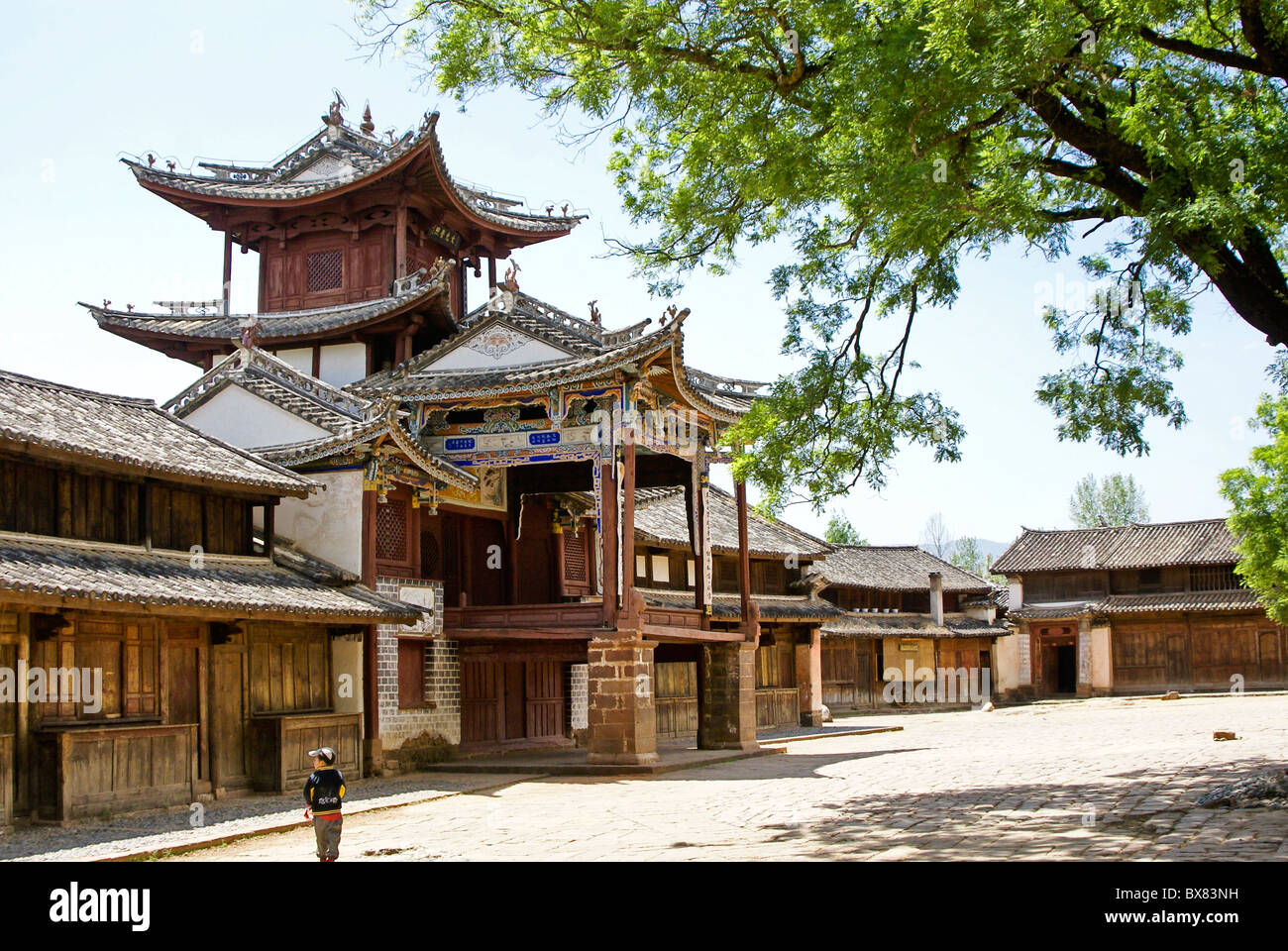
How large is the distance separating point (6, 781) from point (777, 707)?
2197 cm

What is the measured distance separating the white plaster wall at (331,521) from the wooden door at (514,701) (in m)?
5.23

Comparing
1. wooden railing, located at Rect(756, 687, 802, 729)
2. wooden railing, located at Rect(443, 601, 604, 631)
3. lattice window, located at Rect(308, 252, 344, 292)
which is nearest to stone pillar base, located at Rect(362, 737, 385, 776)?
wooden railing, located at Rect(443, 601, 604, 631)

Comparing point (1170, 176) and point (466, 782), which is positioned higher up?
point (1170, 176)

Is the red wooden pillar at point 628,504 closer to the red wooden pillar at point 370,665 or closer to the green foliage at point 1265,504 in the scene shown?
the red wooden pillar at point 370,665

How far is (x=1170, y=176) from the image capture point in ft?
37.1

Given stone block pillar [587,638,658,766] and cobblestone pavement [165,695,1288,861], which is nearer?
cobblestone pavement [165,695,1288,861]

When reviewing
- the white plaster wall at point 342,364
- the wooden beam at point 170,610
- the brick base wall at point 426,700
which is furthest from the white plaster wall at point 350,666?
the white plaster wall at point 342,364

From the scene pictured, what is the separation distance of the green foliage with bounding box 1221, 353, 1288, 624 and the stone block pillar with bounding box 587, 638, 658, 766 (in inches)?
844

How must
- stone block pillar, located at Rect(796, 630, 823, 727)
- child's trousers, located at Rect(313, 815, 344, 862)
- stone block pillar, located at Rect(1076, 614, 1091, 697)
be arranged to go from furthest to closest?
1. stone block pillar, located at Rect(1076, 614, 1091, 697)
2. stone block pillar, located at Rect(796, 630, 823, 727)
3. child's trousers, located at Rect(313, 815, 344, 862)

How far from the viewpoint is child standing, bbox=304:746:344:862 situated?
9.83 meters

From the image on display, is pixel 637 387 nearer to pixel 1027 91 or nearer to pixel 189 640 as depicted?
pixel 189 640

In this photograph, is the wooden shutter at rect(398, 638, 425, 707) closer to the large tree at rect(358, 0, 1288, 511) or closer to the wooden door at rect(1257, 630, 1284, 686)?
the large tree at rect(358, 0, 1288, 511)
